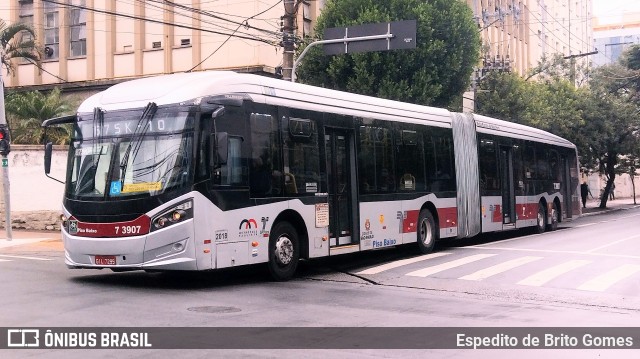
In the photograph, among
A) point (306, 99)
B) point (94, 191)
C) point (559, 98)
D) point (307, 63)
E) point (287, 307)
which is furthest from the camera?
point (559, 98)

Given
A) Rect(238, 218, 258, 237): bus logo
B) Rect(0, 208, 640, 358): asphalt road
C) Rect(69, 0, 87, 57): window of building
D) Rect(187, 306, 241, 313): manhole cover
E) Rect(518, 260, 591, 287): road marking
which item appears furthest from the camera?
Rect(69, 0, 87, 57): window of building

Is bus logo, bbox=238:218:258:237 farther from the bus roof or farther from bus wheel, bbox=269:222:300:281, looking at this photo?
the bus roof

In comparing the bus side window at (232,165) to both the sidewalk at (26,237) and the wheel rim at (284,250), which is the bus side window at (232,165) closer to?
the wheel rim at (284,250)

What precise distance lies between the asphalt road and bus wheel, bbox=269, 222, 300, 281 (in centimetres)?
24

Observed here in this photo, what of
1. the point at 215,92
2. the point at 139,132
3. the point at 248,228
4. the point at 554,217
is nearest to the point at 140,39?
the point at 554,217

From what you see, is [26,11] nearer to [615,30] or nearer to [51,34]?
[51,34]

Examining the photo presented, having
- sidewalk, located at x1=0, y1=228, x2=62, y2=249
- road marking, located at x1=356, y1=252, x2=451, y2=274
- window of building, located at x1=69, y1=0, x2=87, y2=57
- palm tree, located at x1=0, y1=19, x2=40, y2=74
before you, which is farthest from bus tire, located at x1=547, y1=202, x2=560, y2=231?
palm tree, located at x1=0, y1=19, x2=40, y2=74

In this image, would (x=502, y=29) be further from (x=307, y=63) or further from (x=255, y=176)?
(x=255, y=176)

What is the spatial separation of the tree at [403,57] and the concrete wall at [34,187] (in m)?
9.37

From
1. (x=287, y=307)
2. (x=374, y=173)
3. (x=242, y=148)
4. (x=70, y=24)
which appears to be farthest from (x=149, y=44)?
(x=287, y=307)

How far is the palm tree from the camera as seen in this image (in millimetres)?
29812

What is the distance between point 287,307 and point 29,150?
17801 millimetres

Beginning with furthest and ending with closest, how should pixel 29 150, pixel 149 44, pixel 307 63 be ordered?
1. pixel 149 44
2. pixel 307 63
3. pixel 29 150

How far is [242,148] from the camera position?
12648 millimetres
